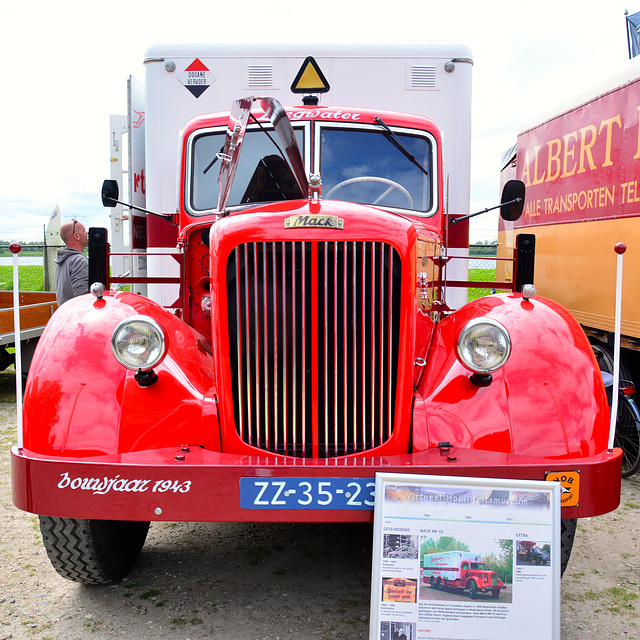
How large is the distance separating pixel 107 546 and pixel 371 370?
158 centimetres

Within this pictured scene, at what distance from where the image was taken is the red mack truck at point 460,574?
2500 mm

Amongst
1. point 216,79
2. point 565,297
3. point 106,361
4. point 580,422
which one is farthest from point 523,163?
point 106,361

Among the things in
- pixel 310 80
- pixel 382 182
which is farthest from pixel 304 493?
pixel 310 80

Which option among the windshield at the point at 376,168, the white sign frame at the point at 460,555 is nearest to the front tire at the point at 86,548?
the white sign frame at the point at 460,555

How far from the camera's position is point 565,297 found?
6867 mm

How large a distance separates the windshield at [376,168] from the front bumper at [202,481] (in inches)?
83.3

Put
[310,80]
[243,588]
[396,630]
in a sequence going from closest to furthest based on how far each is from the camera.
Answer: [396,630], [243,588], [310,80]

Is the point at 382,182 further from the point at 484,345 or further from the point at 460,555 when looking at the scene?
the point at 460,555

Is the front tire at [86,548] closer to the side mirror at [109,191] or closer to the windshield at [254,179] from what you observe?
the windshield at [254,179]

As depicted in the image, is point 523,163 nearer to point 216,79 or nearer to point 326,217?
point 216,79

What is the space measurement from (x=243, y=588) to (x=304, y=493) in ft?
3.84

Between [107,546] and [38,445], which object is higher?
[38,445]

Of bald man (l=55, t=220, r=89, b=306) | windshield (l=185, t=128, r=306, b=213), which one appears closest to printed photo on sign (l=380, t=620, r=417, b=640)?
windshield (l=185, t=128, r=306, b=213)

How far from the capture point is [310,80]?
4875mm
